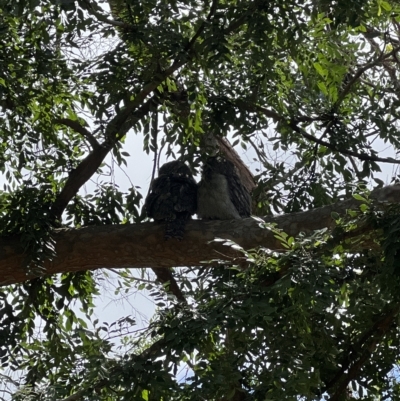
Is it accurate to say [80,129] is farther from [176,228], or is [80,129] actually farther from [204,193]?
[176,228]

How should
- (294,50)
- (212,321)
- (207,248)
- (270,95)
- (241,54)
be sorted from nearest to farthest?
1. (212,321)
2. (294,50)
3. (207,248)
4. (241,54)
5. (270,95)

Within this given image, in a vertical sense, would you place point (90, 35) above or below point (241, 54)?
above

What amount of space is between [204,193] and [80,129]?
101cm

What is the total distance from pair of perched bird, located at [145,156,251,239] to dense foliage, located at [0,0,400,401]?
16 centimetres

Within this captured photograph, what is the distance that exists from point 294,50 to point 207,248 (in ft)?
4.36

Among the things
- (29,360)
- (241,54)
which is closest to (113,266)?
(29,360)

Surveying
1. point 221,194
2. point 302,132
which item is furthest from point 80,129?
point 302,132

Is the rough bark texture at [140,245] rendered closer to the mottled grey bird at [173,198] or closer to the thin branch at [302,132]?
the mottled grey bird at [173,198]

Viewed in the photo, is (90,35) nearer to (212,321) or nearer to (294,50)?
(294,50)

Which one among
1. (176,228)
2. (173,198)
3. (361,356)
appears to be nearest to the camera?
(361,356)

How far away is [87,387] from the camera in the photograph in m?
3.75

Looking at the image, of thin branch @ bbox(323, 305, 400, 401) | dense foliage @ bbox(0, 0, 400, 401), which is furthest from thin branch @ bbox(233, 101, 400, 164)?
thin branch @ bbox(323, 305, 400, 401)

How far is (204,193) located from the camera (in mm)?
5770

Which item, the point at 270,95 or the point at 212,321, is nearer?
the point at 212,321
